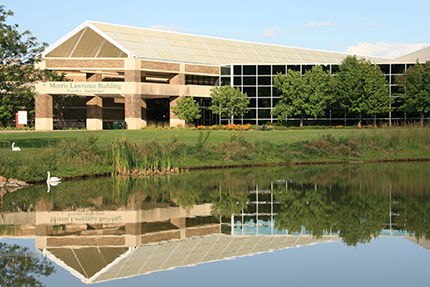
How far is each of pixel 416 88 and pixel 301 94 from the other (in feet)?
42.1

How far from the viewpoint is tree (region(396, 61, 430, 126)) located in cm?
5635

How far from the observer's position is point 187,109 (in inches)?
2290

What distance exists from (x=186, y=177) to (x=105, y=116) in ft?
150

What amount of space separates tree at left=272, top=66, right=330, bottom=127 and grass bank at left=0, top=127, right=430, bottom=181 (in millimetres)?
26550

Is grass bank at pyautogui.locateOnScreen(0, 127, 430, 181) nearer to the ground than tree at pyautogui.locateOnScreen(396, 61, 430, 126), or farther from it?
nearer to the ground

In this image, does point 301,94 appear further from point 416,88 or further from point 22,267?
point 22,267

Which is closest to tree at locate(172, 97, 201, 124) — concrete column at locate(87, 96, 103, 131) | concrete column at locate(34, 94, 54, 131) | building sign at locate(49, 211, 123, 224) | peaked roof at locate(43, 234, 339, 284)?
concrete column at locate(87, 96, 103, 131)

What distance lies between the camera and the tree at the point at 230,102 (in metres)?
58.0

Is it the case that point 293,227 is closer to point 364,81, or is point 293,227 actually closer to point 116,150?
point 116,150

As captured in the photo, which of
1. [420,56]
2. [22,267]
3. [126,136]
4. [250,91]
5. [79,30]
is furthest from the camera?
[420,56]

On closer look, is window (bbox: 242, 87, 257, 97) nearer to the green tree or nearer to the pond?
the pond

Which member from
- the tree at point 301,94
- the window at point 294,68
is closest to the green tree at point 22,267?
the tree at point 301,94

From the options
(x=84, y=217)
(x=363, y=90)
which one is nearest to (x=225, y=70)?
(x=363, y=90)

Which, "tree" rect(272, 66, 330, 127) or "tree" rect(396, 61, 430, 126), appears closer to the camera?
"tree" rect(396, 61, 430, 126)
